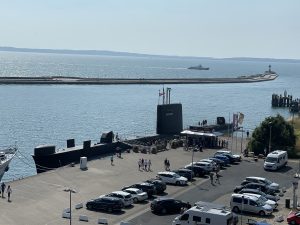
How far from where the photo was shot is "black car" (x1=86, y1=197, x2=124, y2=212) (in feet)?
103

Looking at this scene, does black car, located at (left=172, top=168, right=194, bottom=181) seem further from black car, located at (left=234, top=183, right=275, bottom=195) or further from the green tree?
the green tree

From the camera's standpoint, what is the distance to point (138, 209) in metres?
32.0

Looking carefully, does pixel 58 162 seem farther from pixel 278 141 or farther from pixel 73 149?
pixel 278 141

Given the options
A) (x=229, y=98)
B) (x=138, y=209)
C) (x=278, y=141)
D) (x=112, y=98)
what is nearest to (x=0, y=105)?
(x=112, y=98)

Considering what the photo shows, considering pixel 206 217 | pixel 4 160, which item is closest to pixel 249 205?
pixel 206 217

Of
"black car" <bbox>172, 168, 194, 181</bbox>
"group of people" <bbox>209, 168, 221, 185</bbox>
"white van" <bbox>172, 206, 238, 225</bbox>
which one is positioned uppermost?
"white van" <bbox>172, 206, 238, 225</bbox>

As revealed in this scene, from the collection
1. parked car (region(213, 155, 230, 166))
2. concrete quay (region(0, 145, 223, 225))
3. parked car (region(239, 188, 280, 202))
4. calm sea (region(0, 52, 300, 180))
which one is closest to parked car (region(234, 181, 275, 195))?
parked car (region(239, 188, 280, 202))

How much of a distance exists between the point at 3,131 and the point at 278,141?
41.9 m

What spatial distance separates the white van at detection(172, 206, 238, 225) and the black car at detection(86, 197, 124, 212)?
4.37 m

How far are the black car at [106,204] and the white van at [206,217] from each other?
4.37 meters

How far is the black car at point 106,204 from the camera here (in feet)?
103

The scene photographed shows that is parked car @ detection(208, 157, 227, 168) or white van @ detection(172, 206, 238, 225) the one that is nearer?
white van @ detection(172, 206, 238, 225)

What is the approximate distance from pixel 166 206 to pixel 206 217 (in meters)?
4.39

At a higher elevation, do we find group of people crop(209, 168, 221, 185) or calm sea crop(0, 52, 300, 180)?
group of people crop(209, 168, 221, 185)
